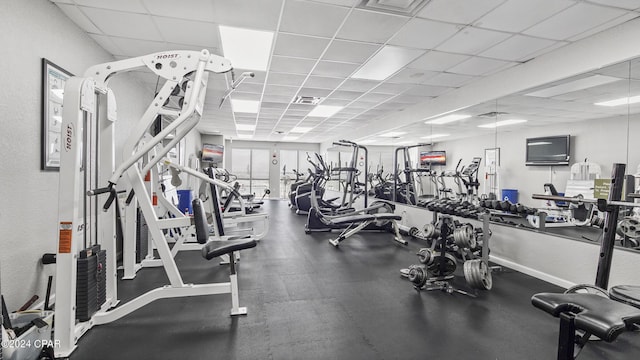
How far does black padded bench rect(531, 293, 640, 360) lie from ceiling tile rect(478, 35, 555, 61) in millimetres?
2817

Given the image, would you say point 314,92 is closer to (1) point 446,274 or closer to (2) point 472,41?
(2) point 472,41

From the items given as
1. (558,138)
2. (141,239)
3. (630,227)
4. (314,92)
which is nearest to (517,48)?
(558,138)

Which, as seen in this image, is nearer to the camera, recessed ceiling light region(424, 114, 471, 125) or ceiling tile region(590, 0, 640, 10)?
ceiling tile region(590, 0, 640, 10)

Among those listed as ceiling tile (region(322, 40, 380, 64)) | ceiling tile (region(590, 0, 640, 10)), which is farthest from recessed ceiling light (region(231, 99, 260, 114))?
ceiling tile (region(590, 0, 640, 10))

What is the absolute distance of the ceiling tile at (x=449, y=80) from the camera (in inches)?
173

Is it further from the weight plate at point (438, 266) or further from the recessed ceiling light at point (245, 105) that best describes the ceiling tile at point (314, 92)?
the weight plate at point (438, 266)

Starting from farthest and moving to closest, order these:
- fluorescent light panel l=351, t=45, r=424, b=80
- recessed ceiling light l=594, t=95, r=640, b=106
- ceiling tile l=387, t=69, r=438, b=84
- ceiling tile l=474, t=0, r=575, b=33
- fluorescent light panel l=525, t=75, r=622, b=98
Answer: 1. ceiling tile l=387, t=69, r=438, b=84
2. fluorescent light panel l=351, t=45, r=424, b=80
3. fluorescent light panel l=525, t=75, r=622, b=98
4. recessed ceiling light l=594, t=95, r=640, b=106
5. ceiling tile l=474, t=0, r=575, b=33

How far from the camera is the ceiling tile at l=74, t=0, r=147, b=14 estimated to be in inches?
99.7

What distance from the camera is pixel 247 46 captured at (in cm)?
347

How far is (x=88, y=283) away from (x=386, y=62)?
3839 millimetres

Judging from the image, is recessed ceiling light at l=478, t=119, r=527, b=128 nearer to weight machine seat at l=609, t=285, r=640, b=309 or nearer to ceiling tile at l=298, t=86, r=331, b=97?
ceiling tile at l=298, t=86, r=331, b=97

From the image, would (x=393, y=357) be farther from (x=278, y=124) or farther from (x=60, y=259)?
(x=278, y=124)

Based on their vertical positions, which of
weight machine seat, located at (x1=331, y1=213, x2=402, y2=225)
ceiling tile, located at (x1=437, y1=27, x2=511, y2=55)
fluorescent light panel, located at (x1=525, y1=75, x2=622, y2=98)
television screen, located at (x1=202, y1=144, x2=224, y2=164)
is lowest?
weight machine seat, located at (x1=331, y1=213, x2=402, y2=225)

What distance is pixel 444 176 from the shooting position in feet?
18.8
